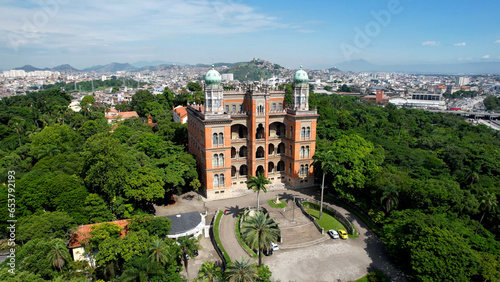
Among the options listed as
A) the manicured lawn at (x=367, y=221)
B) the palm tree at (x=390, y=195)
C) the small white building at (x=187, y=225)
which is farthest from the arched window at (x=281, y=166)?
the small white building at (x=187, y=225)

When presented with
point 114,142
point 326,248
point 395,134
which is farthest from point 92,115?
point 395,134

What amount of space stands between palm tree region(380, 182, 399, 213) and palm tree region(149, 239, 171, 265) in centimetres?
2841

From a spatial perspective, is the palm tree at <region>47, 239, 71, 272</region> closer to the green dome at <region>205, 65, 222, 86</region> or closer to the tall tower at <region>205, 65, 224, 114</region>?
the tall tower at <region>205, 65, 224, 114</region>

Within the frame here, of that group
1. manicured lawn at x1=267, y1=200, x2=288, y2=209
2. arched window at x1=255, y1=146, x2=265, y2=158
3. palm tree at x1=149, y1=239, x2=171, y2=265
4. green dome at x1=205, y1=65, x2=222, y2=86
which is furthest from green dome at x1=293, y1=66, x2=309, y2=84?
palm tree at x1=149, y1=239, x2=171, y2=265

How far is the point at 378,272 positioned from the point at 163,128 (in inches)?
2144

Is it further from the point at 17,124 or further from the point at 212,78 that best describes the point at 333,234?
the point at 17,124

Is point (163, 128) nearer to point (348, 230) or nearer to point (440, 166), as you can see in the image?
point (348, 230)

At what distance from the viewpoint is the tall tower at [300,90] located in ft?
176

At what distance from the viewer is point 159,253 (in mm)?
29594

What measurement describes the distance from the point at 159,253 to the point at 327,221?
26.3m

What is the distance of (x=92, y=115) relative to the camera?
8794cm

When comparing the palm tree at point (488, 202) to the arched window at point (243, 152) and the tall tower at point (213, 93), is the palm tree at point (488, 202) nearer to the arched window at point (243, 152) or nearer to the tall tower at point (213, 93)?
the arched window at point (243, 152)

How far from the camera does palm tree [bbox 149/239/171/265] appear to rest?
29.5 meters

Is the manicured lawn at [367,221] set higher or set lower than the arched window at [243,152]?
lower
